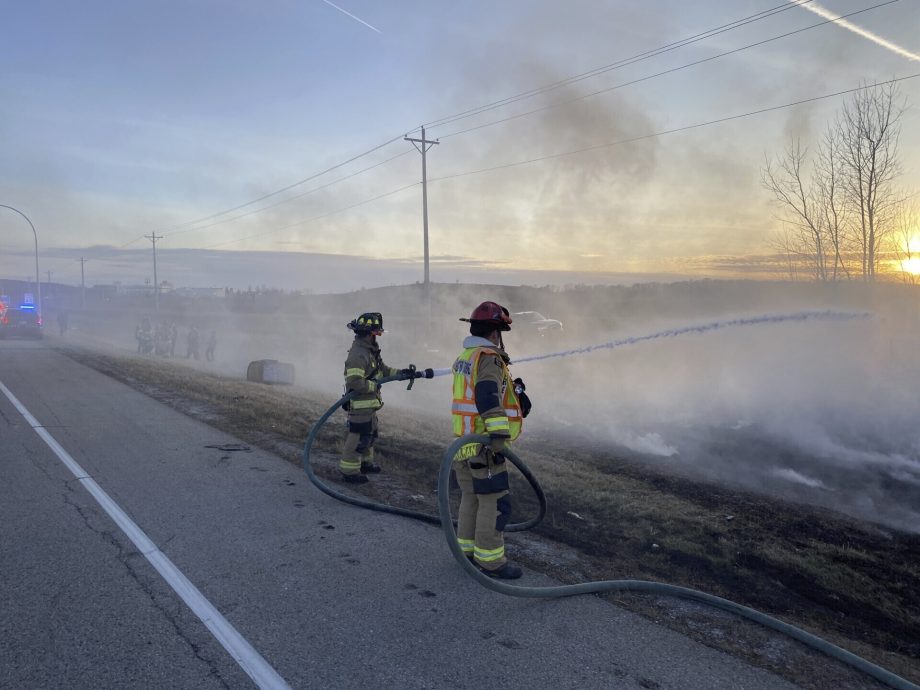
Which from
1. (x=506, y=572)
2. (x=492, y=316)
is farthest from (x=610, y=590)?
(x=492, y=316)

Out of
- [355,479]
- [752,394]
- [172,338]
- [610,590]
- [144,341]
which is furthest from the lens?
[172,338]

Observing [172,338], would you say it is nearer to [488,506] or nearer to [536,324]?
[536,324]

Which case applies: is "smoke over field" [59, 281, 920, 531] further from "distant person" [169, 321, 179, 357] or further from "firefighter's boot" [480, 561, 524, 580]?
"firefighter's boot" [480, 561, 524, 580]

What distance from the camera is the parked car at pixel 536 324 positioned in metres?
27.8

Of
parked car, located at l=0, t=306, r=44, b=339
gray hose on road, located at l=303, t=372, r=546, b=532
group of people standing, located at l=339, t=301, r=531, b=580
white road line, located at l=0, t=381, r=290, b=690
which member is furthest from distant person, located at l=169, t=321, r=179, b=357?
group of people standing, located at l=339, t=301, r=531, b=580

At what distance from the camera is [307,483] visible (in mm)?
6043

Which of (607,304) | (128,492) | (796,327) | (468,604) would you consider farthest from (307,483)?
(607,304)

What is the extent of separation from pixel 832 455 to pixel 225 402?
395 inches

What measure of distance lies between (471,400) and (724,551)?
92.1 inches

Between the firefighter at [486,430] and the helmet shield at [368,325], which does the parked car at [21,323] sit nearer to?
the helmet shield at [368,325]

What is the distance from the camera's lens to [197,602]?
345cm

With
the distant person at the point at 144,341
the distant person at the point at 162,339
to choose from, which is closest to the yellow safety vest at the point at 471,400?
the distant person at the point at 144,341

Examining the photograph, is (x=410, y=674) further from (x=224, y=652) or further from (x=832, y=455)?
(x=832, y=455)

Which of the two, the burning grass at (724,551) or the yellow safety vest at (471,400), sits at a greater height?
the yellow safety vest at (471,400)
